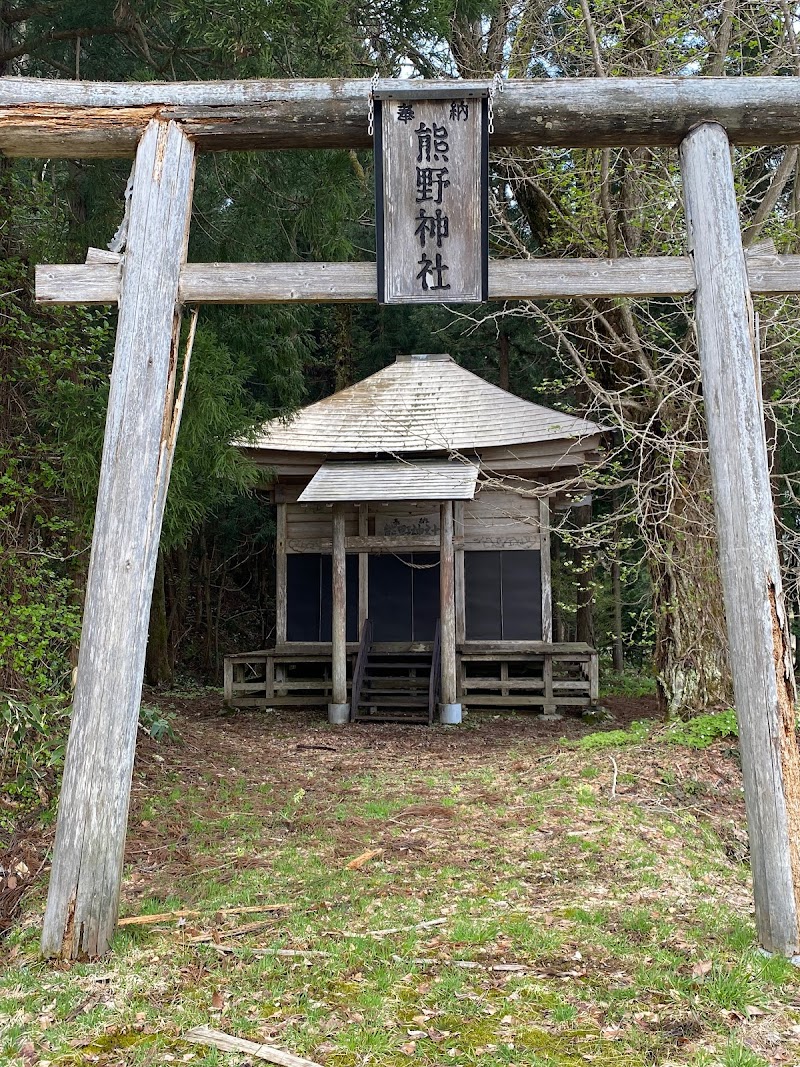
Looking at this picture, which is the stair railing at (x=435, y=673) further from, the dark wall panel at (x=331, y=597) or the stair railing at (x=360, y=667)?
the dark wall panel at (x=331, y=597)

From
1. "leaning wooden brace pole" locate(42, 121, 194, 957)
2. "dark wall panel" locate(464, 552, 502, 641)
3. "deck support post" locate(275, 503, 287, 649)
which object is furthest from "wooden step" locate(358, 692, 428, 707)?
"leaning wooden brace pole" locate(42, 121, 194, 957)

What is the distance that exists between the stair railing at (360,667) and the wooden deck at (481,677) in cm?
22

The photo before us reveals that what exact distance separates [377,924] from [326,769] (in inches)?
163

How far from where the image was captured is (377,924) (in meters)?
4.27

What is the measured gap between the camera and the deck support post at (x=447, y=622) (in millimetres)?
11234

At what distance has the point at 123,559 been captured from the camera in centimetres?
411

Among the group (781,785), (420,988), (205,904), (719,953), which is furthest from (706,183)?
(205,904)

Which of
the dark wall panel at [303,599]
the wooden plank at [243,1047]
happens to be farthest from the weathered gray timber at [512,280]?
the dark wall panel at [303,599]

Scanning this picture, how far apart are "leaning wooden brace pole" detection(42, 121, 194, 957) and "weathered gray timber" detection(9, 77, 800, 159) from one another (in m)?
0.16

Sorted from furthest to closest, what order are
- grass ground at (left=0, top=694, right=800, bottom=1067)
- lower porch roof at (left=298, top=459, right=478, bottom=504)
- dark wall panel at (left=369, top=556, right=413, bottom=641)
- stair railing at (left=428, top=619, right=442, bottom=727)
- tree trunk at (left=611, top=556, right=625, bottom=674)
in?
1. tree trunk at (left=611, top=556, right=625, bottom=674)
2. dark wall panel at (left=369, top=556, right=413, bottom=641)
3. stair railing at (left=428, top=619, right=442, bottom=727)
4. lower porch roof at (left=298, top=459, right=478, bottom=504)
5. grass ground at (left=0, top=694, right=800, bottom=1067)

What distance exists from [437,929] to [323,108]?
401cm

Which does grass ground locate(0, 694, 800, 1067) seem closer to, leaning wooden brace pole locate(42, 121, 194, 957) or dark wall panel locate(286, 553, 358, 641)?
leaning wooden brace pole locate(42, 121, 194, 957)

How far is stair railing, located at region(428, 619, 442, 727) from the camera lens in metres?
11.2

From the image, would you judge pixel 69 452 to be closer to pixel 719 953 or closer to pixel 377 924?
pixel 377 924
